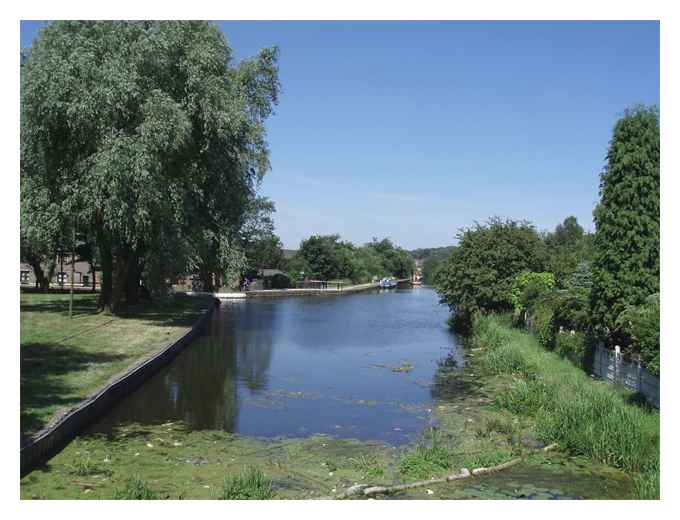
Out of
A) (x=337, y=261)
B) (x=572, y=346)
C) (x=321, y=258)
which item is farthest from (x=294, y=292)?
(x=572, y=346)

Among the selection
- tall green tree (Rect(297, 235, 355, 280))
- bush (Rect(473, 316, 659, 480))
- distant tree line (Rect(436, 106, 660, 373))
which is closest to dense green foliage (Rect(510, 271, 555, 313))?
distant tree line (Rect(436, 106, 660, 373))

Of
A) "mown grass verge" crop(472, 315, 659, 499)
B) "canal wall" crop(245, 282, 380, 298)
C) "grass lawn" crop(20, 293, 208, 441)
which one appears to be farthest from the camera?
"canal wall" crop(245, 282, 380, 298)

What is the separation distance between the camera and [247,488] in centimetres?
978

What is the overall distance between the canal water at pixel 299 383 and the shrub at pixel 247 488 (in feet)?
13.0

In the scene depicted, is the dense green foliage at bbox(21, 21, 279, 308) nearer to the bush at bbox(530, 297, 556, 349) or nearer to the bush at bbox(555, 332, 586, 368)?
the bush at bbox(530, 297, 556, 349)

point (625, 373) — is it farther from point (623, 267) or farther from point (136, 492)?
point (136, 492)

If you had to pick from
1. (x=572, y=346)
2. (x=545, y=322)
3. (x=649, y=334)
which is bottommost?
(x=572, y=346)

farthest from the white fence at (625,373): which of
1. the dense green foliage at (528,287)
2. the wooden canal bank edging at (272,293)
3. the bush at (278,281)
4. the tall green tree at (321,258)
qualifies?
the tall green tree at (321,258)

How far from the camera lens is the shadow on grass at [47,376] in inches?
493

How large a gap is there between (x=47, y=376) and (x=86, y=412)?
294cm

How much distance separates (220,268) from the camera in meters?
29.3

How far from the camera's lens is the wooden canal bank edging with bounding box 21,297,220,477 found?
10938 mm

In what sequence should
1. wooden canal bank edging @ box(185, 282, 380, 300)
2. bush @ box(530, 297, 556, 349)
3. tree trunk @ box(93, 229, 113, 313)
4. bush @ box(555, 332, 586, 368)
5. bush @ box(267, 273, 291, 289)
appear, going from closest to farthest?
1. bush @ box(555, 332, 586, 368)
2. bush @ box(530, 297, 556, 349)
3. tree trunk @ box(93, 229, 113, 313)
4. wooden canal bank edging @ box(185, 282, 380, 300)
5. bush @ box(267, 273, 291, 289)
